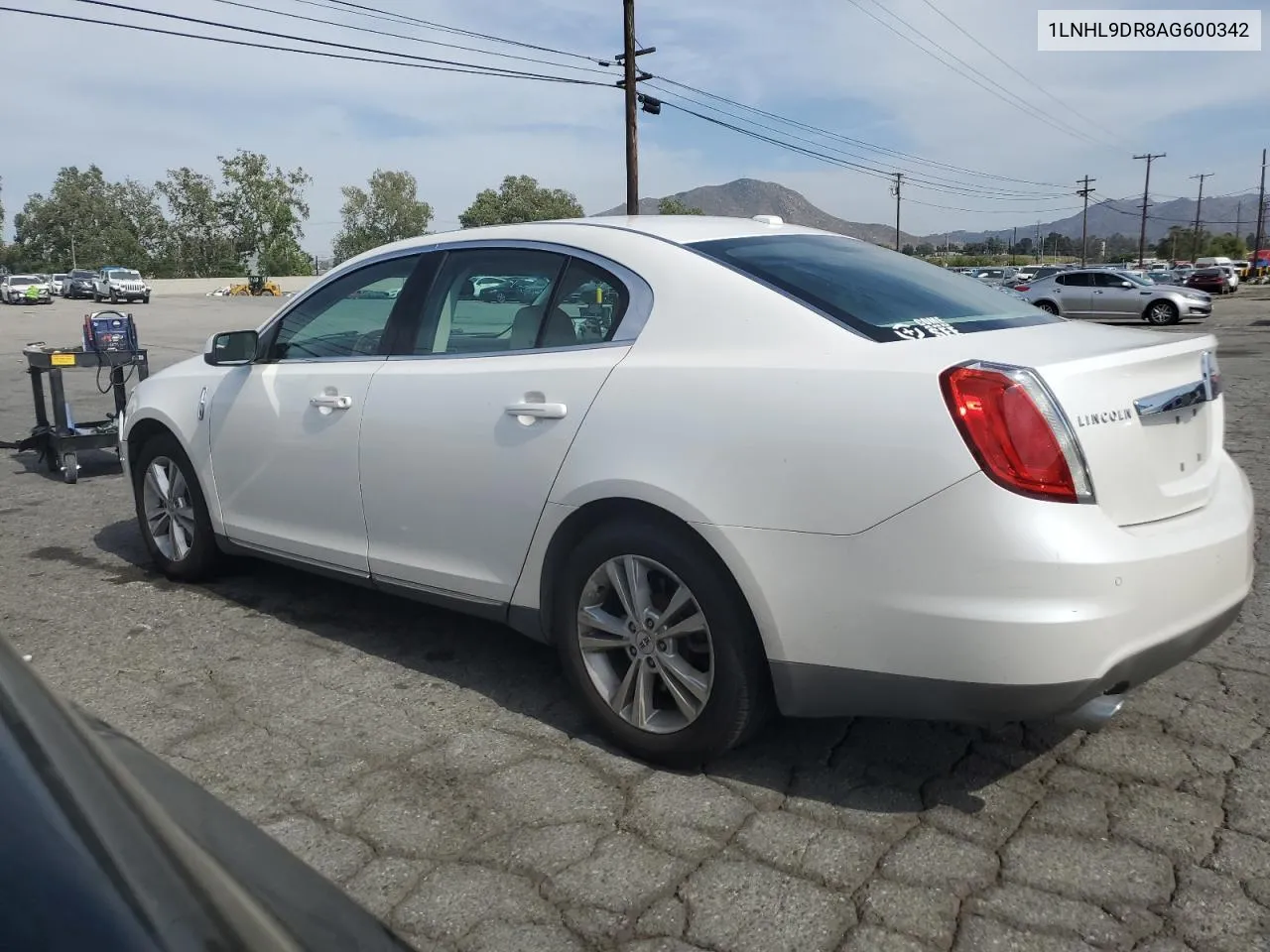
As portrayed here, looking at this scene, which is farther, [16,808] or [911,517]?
[911,517]

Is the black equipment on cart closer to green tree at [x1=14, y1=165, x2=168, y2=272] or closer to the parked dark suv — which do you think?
the parked dark suv

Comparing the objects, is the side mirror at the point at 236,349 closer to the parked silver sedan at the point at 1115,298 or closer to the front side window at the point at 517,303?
the front side window at the point at 517,303

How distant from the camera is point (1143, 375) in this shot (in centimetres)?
282

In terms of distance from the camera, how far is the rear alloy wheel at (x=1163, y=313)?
29.3m

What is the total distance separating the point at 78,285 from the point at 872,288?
223ft

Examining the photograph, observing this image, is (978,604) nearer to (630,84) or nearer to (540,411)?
(540,411)

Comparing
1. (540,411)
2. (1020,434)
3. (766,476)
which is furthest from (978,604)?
(540,411)

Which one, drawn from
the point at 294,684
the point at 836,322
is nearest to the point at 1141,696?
the point at 836,322

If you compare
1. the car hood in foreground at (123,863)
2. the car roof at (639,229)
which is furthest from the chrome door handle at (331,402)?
the car hood in foreground at (123,863)

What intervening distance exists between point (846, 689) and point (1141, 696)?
1.45 m

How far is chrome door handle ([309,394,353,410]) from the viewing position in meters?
3.99

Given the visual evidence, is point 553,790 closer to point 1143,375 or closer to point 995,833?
point 995,833

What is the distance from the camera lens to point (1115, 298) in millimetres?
30219

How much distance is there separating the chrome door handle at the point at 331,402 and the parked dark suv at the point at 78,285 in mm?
63803
